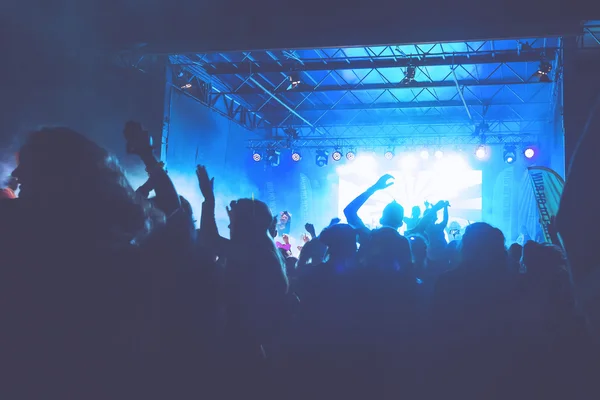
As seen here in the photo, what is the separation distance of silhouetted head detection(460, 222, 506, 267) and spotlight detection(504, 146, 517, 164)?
536 inches

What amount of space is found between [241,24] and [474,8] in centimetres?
349

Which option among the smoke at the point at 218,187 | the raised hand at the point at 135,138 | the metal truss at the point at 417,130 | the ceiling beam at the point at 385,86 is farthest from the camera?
the metal truss at the point at 417,130

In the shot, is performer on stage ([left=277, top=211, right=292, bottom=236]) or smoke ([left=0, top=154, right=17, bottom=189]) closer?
smoke ([left=0, top=154, right=17, bottom=189])

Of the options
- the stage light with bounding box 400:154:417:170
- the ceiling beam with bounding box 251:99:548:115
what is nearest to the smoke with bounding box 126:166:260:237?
the ceiling beam with bounding box 251:99:548:115

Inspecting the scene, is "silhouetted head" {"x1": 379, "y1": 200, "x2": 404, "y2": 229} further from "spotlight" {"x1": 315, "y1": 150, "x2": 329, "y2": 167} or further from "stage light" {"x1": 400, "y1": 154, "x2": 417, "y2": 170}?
"stage light" {"x1": 400, "y1": 154, "x2": 417, "y2": 170}

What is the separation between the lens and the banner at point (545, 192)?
4.79m

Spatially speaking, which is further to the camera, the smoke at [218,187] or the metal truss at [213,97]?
the metal truss at [213,97]

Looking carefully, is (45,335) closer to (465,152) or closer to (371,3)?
(371,3)

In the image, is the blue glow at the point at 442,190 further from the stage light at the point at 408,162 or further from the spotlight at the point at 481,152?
the spotlight at the point at 481,152

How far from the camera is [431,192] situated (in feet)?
53.6

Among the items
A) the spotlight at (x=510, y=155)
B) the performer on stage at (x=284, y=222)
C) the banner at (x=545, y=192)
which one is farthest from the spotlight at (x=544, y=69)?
the performer on stage at (x=284, y=222)

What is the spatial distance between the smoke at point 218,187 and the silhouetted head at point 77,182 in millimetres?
7376

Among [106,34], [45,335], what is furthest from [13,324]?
[106,34]

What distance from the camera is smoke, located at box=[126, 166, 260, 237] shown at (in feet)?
29.8
